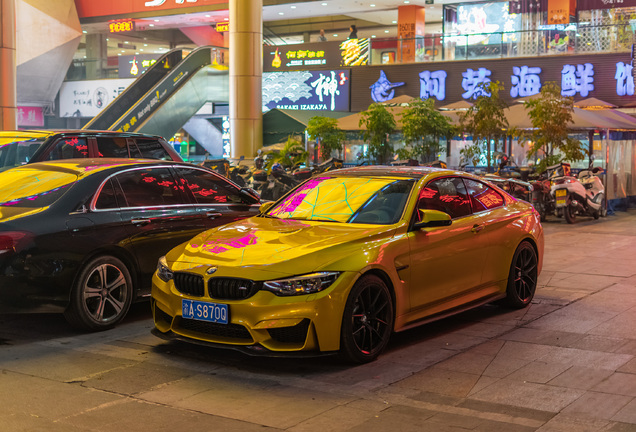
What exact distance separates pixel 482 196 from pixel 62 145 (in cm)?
557

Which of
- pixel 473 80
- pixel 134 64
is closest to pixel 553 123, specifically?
pixel 473 80

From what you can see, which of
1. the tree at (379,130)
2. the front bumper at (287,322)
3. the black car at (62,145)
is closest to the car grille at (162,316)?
the front bumper at (287,322)

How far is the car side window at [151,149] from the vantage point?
1124cm

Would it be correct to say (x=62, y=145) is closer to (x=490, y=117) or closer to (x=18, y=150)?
(x=18, y=150)

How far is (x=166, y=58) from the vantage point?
33281 mm

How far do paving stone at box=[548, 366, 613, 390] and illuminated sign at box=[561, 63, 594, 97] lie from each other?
2073cm

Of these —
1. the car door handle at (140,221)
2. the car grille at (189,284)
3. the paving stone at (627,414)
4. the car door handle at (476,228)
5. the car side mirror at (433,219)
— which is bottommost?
the paving stone at (627,414)

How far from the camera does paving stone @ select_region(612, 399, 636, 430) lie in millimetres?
4934

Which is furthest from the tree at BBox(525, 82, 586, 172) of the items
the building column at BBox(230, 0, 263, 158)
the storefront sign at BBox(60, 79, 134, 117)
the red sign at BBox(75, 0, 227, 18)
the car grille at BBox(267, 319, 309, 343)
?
the storefront sign at BBox(60, 79, 134, 117)

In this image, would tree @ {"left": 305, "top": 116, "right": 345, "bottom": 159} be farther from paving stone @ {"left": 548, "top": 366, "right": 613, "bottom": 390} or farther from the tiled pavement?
paving stone @ {"left": 548, "top": 366, "right": 613, "bottom": 390}

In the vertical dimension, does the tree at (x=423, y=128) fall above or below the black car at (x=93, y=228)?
above

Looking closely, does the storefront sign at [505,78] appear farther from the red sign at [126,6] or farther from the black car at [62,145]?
the black car at [62,145]

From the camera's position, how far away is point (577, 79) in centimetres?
2541

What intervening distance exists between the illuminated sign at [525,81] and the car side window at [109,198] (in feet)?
68.3
